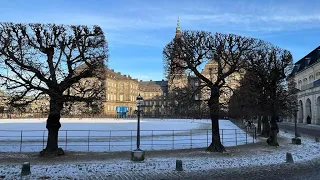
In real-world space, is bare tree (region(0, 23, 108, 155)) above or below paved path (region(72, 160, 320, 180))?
above

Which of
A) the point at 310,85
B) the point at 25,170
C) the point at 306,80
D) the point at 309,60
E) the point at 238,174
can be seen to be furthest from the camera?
the point at 309,60

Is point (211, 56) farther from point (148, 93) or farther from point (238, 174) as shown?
point (148, 93)

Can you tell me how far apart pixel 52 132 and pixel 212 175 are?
361 inches

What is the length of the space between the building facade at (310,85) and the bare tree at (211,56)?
1427 inches

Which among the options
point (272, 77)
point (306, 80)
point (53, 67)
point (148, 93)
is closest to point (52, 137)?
point (53, 67)

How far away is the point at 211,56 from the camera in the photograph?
20281 millimetres

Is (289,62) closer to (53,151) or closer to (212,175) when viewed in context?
(212,175)

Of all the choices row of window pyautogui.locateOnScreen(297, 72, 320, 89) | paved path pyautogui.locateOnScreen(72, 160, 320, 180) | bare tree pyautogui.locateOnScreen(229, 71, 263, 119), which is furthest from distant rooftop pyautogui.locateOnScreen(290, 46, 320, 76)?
paved path pyautogui.locateOnScreen(72, 160, 320, 180)

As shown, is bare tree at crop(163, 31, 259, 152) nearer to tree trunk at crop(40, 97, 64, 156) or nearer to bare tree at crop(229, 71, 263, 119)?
bare tree at crop(229, 71, 263, 119)

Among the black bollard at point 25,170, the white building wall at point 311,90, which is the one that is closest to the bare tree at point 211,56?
the black bollard at point 25,170

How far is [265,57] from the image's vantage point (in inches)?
1001

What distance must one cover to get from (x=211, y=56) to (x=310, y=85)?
4584 centimetres

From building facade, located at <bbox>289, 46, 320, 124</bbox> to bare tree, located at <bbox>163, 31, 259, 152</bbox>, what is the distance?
36.3 metres

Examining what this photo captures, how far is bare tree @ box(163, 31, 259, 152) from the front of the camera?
1978cm
